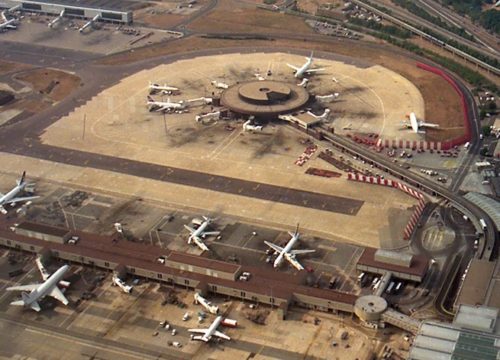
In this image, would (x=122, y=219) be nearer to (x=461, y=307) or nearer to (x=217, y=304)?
(x=217, y=304)

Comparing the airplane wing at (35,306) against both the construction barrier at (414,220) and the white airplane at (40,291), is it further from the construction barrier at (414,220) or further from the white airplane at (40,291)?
the construction barrier at (414,220)

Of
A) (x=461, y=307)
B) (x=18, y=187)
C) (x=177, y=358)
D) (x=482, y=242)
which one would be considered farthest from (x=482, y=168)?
(x=18, y=187)

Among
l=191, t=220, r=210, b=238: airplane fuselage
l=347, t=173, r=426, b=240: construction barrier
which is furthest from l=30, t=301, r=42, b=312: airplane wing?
l=347, t=173, r=426, b=240: construction barrier

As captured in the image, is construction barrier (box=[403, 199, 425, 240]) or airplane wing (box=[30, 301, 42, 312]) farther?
construction barrier (box=[403, 199, 425, 240])

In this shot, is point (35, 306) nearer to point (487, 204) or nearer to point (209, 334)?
point (209, 334)

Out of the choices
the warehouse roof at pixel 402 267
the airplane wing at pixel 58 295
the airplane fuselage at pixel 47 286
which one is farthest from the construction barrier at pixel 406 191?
the airplane fuselage at pixel 47 286

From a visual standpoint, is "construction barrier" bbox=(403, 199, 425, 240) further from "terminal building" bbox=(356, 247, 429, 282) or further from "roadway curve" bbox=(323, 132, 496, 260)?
"terminal building" bbox=(356, 247, 429, 282)
